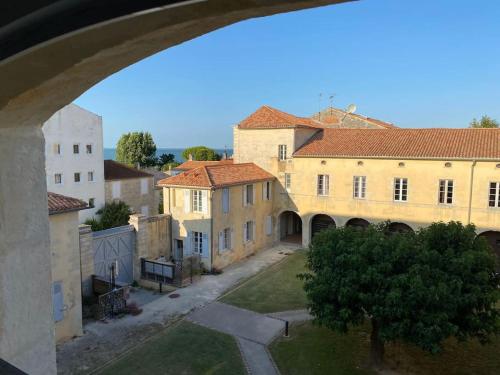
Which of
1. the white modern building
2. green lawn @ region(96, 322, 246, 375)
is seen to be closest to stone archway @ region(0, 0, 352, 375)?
green lawn @ region(96, 322, 246, 375)

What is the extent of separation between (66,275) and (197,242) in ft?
29.3

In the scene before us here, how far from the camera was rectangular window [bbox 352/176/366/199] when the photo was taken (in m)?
24.4

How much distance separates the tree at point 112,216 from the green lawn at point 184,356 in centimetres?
1564

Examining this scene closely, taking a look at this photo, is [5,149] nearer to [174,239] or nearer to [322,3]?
[322,3]

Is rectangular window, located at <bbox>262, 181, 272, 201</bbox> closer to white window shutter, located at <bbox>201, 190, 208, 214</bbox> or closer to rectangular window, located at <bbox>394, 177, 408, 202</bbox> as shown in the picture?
white window shutter, located at <bbox>201, 190, 208, 214</bbox>

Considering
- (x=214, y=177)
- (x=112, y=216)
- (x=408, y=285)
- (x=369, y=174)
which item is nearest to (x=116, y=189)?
(x=112, y=216)

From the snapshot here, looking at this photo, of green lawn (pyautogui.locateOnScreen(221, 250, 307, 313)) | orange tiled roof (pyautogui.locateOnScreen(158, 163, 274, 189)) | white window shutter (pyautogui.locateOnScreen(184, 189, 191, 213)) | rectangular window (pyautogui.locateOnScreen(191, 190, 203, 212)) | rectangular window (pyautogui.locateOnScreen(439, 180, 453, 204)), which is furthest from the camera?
rectangular window (pyautogui.locateOnScreen(439, 180, 453, 204))

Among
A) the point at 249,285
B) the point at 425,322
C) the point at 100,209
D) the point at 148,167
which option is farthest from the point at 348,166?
the point at 148,167

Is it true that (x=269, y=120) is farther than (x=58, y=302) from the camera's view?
Yes

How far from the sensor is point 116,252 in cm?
1783

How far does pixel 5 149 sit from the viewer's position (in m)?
2.65

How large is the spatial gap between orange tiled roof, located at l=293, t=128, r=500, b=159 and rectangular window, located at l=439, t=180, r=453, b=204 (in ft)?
4.97

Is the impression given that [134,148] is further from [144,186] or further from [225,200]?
[225,200]

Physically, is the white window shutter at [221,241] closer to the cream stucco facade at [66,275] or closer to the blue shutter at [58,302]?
the cream stucco facade at [66,275]
